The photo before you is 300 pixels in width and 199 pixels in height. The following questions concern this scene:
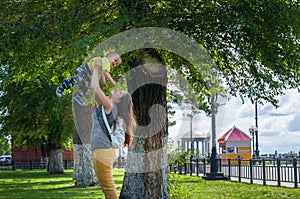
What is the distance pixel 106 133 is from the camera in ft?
21.2

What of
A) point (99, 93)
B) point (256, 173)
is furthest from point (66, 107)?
point (99, 93)

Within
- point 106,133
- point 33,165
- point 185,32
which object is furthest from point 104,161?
point 33,165

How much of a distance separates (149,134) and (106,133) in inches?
269

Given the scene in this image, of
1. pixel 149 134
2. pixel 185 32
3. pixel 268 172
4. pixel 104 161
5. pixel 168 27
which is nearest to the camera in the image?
pixel 104 161

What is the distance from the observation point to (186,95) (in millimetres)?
21969

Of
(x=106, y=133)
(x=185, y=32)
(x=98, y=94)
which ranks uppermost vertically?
(x=185, y=32)

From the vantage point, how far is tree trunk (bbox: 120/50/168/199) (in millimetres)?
12969

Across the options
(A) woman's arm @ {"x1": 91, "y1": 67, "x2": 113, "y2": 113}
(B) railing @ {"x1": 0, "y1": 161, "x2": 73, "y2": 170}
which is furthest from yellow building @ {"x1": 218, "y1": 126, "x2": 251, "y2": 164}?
(A) woman's arm @ {"x1": 91, "y1": 67, "x2": 113, "y2": 113}

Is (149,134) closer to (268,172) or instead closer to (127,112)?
(127,112)

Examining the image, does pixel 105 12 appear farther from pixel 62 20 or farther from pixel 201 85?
pixel 201 85

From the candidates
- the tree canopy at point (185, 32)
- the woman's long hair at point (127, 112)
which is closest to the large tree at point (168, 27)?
the tree canopy at point (185, 32)

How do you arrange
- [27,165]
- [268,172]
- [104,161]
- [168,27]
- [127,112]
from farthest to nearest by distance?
1. [27,165]
2. [268,172]
3. [168,27]
4. [127,112]
5. [104,161]

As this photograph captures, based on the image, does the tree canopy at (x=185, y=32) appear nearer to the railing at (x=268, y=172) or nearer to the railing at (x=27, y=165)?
the railing at (x=268, y=172)

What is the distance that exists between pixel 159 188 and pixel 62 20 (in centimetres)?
431
